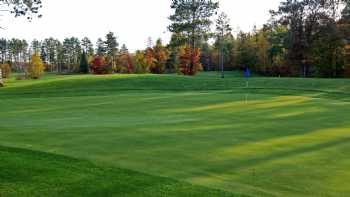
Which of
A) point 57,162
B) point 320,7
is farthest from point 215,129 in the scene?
point 320,7

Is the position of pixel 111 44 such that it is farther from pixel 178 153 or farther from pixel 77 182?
pixel 77 182

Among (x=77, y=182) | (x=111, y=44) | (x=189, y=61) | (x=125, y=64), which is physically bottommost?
(x=77, y=182)

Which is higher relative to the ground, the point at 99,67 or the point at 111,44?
the point at 111,44

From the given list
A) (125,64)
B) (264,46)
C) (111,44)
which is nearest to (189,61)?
(264,46)

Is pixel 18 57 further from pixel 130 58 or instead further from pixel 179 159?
pixel 179 159

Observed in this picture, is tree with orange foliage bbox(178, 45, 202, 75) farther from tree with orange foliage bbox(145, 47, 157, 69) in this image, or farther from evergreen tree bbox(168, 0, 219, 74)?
tree with orange foliage bbox(145, 47, 157, 69)

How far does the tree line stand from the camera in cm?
5603

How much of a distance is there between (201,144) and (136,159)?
7.30 feet

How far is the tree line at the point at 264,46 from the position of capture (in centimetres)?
5603

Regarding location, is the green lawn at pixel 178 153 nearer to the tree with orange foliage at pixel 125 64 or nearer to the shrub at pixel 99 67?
the shrub at pixel 99 67

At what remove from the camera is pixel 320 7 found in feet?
189

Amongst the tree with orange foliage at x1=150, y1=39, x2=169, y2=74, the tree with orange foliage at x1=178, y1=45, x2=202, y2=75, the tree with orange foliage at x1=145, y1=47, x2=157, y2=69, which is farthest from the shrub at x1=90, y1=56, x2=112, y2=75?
the tree with orange foliage at x1=178, y1=45, x2=202, y2=75

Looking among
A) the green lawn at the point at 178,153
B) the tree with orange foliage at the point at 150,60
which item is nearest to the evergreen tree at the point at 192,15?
the tree with orange foliage at the point at 150,60

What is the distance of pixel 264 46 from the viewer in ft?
236
